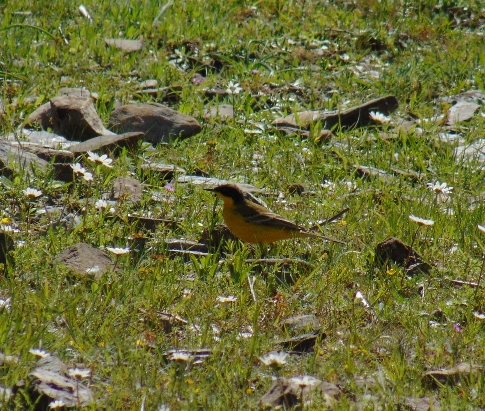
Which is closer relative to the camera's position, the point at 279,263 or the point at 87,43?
the point at 279,263

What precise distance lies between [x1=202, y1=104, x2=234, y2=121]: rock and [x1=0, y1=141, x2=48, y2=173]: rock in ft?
7.12

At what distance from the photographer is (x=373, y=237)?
676 centimetres

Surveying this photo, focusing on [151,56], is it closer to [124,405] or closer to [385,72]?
[385,72]

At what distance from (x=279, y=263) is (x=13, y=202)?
2.20 meters

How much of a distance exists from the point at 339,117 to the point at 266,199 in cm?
209

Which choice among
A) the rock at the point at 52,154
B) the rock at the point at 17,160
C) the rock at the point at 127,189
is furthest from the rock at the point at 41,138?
the rock at the point at 127,189

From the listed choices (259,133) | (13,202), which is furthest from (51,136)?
(259,133)

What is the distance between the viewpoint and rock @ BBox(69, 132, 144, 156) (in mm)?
7680

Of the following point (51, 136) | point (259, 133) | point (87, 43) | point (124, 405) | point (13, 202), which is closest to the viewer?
point (124, 405)

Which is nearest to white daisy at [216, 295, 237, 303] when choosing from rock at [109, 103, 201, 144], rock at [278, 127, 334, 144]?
rock at [109, 103, 201, 144]

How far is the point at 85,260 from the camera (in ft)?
18.5

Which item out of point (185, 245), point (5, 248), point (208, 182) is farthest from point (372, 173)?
point (5, 248)

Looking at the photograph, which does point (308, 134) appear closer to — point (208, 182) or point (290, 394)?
point (208, 182)

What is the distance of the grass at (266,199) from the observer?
185 inches
